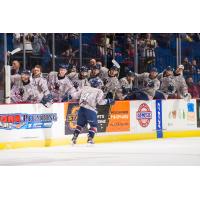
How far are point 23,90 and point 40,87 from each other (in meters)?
0.22

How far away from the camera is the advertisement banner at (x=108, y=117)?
10148 millimetres

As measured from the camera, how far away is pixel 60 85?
10.0 meters

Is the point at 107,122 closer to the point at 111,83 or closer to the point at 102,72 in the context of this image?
the point at 111,83

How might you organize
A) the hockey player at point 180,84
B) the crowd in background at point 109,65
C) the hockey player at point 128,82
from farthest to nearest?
the hockey player at point 180,84
the hockey player at point 128,82
the crowd in background at point 109,65

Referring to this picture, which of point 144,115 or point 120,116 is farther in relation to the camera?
point 144,115

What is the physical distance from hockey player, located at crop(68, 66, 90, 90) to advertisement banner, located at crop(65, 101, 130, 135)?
0.26 metres

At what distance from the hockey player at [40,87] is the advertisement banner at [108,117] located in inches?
10.9

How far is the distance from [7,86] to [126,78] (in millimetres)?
1616

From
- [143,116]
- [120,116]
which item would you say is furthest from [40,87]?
[143,116]

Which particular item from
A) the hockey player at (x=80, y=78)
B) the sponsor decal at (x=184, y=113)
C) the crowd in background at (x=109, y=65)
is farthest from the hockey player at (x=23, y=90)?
the sponsor decal at (x=184, y=113)

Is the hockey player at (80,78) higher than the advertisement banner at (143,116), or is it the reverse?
the hockey player at (80,78)

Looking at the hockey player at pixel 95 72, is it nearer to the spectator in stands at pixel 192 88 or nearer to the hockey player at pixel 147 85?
the hockey player at pixel 147 85

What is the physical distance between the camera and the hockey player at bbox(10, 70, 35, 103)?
973 centimetres
